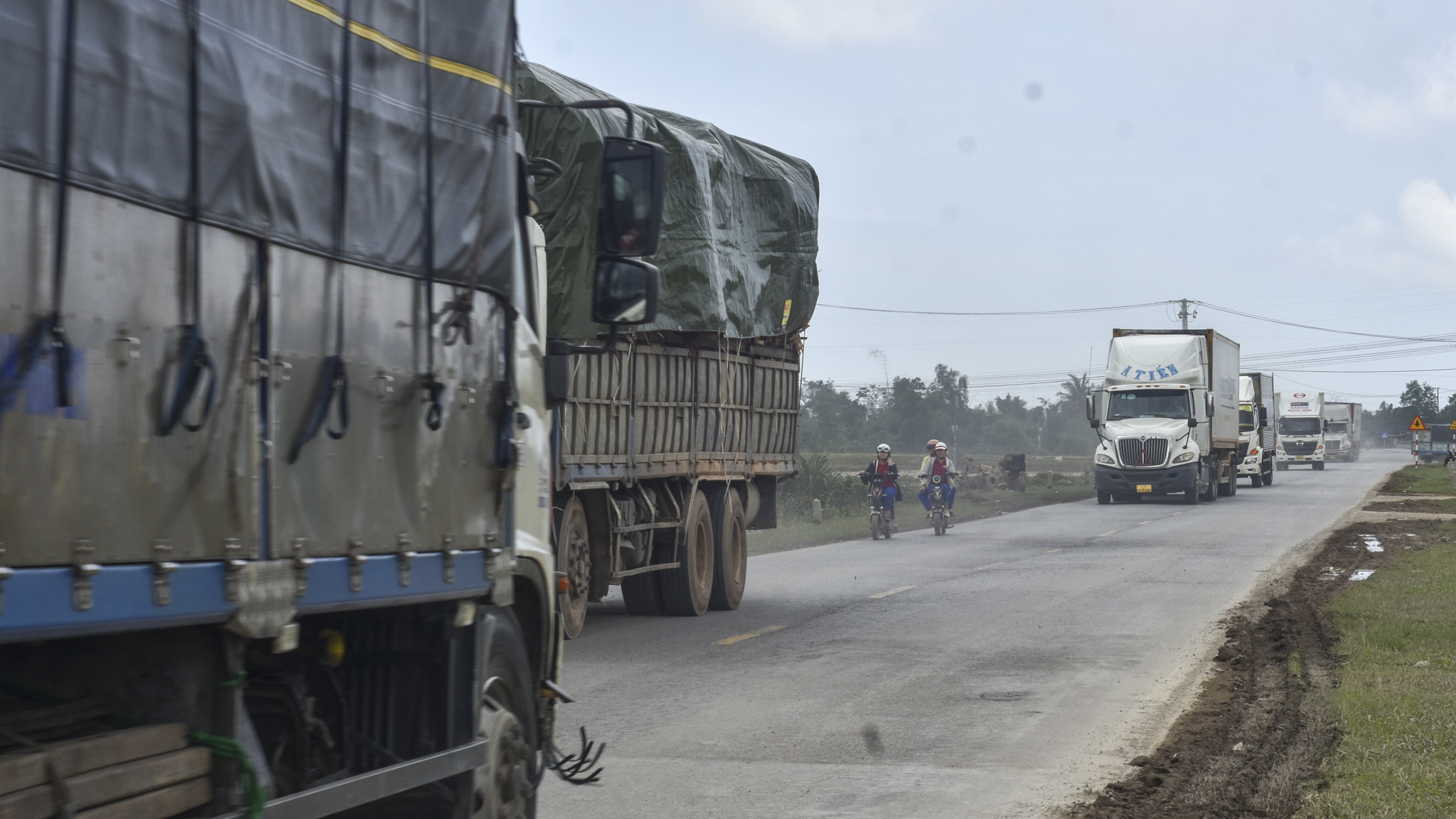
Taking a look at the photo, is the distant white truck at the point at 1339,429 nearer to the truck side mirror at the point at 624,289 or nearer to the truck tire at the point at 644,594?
the truck tire at the point at 644,594

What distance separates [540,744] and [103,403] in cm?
282

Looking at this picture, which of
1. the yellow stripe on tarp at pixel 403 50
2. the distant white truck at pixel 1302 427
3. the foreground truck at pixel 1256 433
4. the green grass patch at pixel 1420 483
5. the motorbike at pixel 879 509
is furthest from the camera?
the distant white truck at pixel 1302 427

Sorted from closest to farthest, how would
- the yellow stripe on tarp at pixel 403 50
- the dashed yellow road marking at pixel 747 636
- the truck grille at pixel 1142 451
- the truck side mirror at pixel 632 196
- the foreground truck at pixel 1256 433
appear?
1. the yellow stripe on tarp at pixel 403 50
2. the truck side mirror at pixel 632 196
3. the dashed yellow road marking at pixel 747 636
4. the truck grille at pixel 1142 451
5. the foreground truck at pixel 1256 433

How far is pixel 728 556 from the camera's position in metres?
15.0

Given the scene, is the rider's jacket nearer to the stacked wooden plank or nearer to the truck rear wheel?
the truck rear wheel

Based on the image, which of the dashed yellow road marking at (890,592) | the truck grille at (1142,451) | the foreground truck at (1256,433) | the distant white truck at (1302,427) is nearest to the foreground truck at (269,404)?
the dashed yellow road marking at (890,592)

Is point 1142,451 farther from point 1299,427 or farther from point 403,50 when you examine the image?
point 1299,427

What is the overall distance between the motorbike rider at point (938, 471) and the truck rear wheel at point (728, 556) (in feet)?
Answer: 40.0

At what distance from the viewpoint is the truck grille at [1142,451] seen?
125 ft

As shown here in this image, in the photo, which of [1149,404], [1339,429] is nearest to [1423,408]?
[1339,429]

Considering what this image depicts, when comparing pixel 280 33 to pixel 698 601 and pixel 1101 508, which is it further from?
pixel 1101 508

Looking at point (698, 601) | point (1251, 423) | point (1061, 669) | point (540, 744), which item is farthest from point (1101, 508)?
point (540, 744)

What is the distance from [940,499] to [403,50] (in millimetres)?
23809

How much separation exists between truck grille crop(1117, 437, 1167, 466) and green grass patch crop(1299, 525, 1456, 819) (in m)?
22.7
